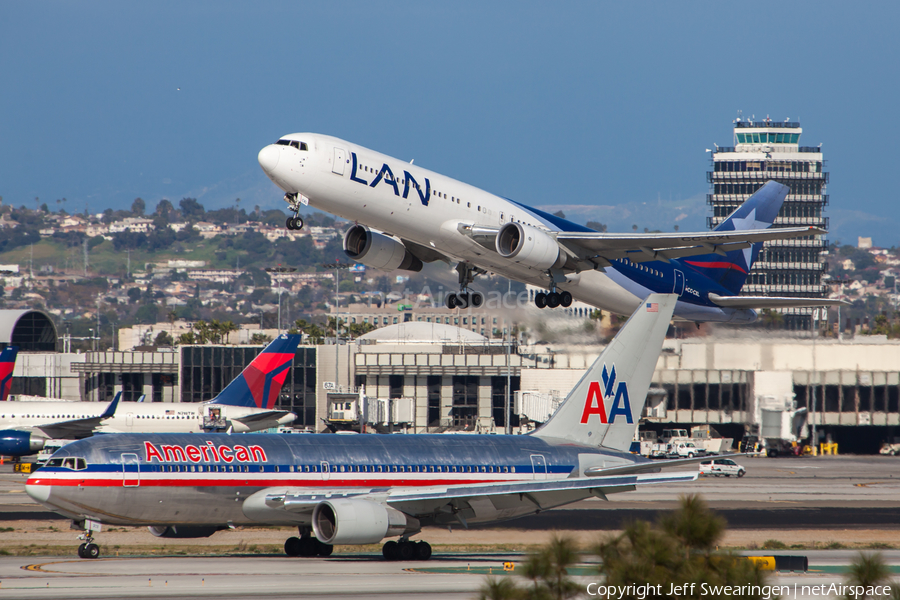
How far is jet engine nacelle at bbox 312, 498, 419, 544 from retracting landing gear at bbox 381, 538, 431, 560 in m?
0.83

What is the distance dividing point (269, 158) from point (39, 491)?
497 inches

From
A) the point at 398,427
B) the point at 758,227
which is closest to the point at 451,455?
the point at 758,227

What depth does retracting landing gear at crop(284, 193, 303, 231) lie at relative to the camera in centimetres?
3559

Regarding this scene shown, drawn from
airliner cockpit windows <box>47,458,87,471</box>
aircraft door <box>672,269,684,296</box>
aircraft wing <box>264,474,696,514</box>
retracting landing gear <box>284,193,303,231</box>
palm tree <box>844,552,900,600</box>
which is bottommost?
aircraft wing <box>264,474,696,514</box>

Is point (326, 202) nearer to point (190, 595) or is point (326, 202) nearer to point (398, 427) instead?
point (190, 595)

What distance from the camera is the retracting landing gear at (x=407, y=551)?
30547 millimetres

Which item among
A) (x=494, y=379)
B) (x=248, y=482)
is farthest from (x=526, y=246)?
(x=494, y=379)

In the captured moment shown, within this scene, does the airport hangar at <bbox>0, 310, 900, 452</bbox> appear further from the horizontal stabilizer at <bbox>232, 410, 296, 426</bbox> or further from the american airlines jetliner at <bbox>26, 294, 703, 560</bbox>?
the american airlines jetliner at <bbox>26, 294, 703, 560</bbox>

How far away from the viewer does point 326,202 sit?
114 feet

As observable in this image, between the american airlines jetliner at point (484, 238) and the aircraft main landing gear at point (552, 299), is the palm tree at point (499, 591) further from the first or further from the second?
the aircraft main landing gear at point (552, 299)

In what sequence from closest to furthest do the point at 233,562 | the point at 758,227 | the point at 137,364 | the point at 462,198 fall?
the point at 233,562 < the point at 462,198 < the point at 758,227 < the point at 137,364

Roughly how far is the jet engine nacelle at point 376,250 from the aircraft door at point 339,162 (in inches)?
205

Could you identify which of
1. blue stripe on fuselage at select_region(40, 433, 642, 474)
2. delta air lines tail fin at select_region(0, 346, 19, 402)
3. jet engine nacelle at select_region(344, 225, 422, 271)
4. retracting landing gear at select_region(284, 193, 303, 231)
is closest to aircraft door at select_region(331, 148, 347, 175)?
retracting landing gear at select_region(284, 193, 303, 231)

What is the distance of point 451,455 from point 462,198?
1024cm
